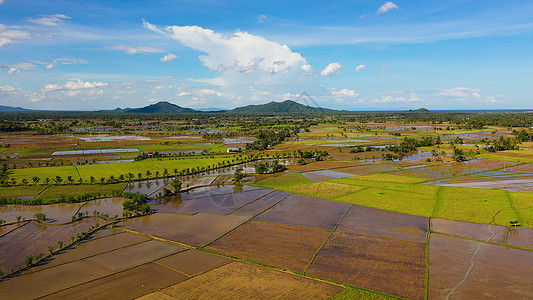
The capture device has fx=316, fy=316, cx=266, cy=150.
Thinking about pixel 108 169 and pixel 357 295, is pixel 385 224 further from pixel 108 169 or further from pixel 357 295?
pixel 108 169

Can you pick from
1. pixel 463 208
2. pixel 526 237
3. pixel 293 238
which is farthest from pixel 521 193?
pixel 293 238

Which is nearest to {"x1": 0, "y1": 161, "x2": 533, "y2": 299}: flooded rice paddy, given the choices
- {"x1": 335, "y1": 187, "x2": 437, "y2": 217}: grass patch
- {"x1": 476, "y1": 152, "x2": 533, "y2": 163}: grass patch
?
{"x1": 335, "y1": 187, "x2": 437, "y2": 217}: grass patch

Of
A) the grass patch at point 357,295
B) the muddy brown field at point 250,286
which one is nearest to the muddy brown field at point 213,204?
the muddy brown field at point 250,286

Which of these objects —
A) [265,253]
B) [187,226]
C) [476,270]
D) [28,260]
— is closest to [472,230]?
[476,270]

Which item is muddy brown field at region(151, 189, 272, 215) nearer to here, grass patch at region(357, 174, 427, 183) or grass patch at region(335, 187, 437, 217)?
grass patch at region(335, 187, 437, 217)

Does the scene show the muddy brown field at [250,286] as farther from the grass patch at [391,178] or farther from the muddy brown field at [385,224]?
the grass patch at [391,178]

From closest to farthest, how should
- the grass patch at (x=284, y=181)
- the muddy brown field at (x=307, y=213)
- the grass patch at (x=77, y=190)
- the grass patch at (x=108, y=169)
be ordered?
1. the muddy brown field at (x=307, y=213)
2. the grass patch at (x=77, y=190)
3. the grass patch at (x=284, y=181)
4. the grass patch at (x=108, y=169)
